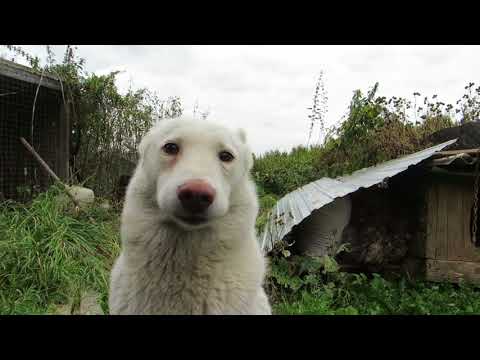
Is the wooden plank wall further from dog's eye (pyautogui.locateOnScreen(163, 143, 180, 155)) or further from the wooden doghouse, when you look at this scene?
dog's eye (pyautogui.locateOnScreen(163, 143, 180, 155))

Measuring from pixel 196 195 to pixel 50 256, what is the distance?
342 cm

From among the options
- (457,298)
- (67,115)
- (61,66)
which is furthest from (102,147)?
(457,298)

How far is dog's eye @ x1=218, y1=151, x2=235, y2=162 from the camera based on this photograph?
5.26ft

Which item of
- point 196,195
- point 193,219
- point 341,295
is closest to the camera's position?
point 196,195

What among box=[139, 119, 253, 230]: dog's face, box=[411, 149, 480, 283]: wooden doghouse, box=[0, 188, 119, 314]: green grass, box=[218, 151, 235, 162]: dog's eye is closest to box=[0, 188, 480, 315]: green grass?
box=[0, 188, 119, 314]: green grass

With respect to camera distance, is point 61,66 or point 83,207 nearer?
point 83,207

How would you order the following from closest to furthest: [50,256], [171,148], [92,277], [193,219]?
[193,219] < [171,148] < [92,277] < [50,256]

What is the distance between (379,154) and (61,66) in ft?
20.3

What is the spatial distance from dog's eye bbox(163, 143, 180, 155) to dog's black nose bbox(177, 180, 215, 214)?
0.33 m

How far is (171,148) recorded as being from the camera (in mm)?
1578

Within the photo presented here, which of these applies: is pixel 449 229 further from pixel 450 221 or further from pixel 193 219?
pixel 193 219

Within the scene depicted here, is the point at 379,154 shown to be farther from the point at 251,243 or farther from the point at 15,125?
the point at 15,125

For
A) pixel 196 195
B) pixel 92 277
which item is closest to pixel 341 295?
pixel 92 277

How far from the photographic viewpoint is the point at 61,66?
670 cm
